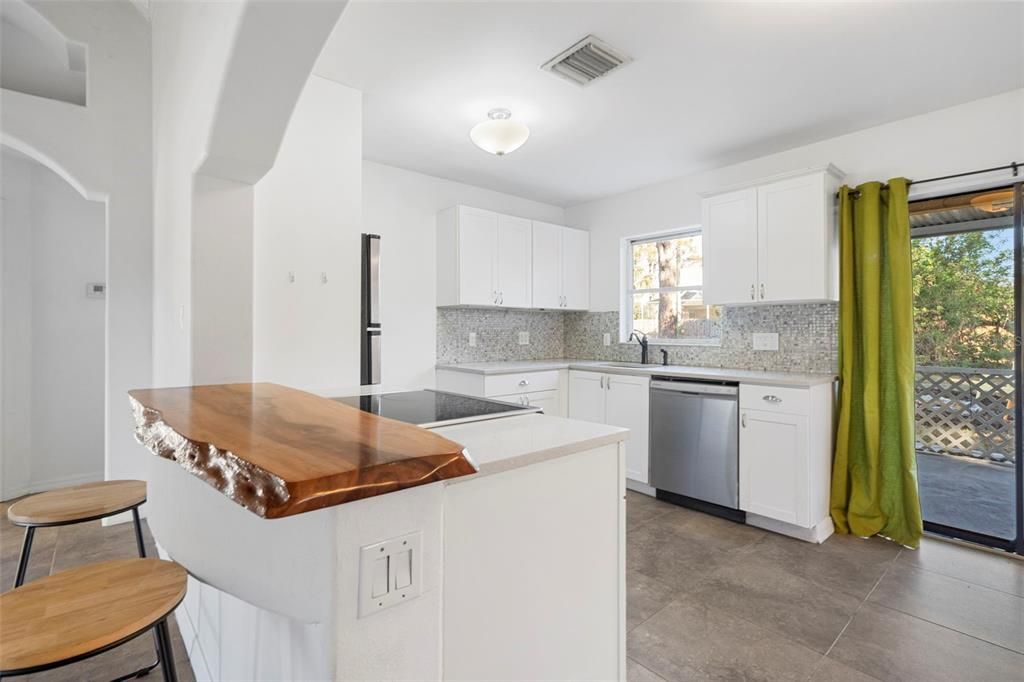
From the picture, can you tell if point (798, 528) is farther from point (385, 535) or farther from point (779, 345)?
point (385, 535)

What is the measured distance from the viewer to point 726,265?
11.4ft

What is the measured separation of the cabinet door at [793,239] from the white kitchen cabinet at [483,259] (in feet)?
6.31

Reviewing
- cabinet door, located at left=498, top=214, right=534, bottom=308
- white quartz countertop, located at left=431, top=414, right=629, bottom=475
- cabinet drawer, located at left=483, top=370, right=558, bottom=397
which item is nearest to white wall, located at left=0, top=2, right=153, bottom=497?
cabinet drawer, located at left=483, top=370, right=558, bottom=397

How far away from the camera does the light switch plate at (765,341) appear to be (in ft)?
11.5

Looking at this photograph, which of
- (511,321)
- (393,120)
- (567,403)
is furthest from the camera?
(511,321)

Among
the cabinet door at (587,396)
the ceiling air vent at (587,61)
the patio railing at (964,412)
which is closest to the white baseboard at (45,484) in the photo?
the cabinet door at (587,396)

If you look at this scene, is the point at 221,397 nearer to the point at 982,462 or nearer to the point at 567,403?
the point at 567,403

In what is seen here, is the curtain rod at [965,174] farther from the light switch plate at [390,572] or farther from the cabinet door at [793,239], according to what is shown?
the light switch plate at [390,572]

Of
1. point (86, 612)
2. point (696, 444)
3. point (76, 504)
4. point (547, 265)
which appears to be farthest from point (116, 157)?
point (696, 444)

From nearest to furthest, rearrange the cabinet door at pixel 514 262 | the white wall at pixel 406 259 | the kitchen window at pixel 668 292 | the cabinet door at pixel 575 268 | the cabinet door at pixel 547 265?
the white wall at pixel 406 259 < the kitchen window at pixel 668 292 < the cabinet door at pixel 514 262 < the cabinet door at pixel 547 265 < the cabinet door at pixel 575 268

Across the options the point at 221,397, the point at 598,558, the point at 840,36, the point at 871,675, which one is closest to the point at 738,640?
the point at 871,675

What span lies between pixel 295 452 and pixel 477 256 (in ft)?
11.3

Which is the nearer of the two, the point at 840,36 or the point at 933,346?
the point at 840,36

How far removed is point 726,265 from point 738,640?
2397 millimetres
